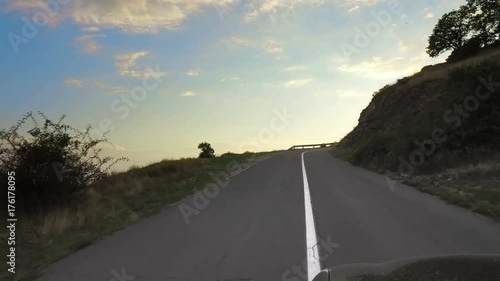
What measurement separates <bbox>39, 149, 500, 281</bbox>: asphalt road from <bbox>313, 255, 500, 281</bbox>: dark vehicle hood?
2.44 m

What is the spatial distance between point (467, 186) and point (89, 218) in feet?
34.5

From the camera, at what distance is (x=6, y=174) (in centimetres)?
1291

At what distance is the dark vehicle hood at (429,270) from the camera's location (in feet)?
10.2

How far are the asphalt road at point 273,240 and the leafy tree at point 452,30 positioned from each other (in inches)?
1928

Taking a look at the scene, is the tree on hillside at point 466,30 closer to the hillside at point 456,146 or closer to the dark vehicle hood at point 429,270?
the hillside at point 456,146

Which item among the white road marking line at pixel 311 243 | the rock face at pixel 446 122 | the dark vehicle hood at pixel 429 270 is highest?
the rock face at pixel 446 122

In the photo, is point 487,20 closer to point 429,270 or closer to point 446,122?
point 446,122

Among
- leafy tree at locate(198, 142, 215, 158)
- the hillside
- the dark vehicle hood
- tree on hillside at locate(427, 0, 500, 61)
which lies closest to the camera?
the dark vehicle hood

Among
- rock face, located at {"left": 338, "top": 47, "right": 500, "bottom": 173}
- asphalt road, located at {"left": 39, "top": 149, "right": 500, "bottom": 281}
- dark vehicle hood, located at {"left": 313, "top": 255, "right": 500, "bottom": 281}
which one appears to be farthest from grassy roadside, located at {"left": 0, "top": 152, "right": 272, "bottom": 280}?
rock face, located at {"left": 338, "top": 47, "right": 500, "bottom": 173}

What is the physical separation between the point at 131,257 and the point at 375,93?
142 ft

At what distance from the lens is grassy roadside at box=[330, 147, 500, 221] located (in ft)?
34.1

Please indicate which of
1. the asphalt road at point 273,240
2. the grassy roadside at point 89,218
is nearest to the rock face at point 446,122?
the asphalt road at point 273,240

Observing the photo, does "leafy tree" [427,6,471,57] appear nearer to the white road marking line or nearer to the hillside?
the hillside

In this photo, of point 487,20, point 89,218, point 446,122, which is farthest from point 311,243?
point 487,20
